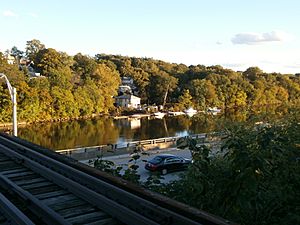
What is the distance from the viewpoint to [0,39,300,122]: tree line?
2160 inches

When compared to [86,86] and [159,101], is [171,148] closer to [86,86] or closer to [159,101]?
[86,86]

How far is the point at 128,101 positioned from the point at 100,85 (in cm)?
736

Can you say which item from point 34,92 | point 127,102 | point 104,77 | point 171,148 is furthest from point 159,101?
point 171,148

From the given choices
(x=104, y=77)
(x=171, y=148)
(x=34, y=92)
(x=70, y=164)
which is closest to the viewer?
(x=70, y=164)

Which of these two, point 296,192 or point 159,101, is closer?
point 296,192

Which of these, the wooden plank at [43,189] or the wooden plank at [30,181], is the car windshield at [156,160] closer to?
the wooden plank at [30,181]

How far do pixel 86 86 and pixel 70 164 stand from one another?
6395cm

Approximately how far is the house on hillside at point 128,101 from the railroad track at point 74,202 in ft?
236

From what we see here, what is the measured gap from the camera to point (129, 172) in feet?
17.2

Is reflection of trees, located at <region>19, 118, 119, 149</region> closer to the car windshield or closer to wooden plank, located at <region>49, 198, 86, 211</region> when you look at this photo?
the car windshield

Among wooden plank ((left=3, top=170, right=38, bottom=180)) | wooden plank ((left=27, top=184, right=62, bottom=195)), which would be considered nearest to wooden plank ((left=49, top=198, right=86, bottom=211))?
wooden plank ((left=27, top=184, right=62, bottom=195))

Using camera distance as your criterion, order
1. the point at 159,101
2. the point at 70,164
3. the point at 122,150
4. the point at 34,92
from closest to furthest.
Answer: the point at 70,164 < the point at 122,150 < the point at 34,92 < the point at 159,101

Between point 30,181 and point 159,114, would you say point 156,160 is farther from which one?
point 159,114

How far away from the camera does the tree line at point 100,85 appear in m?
54.9
